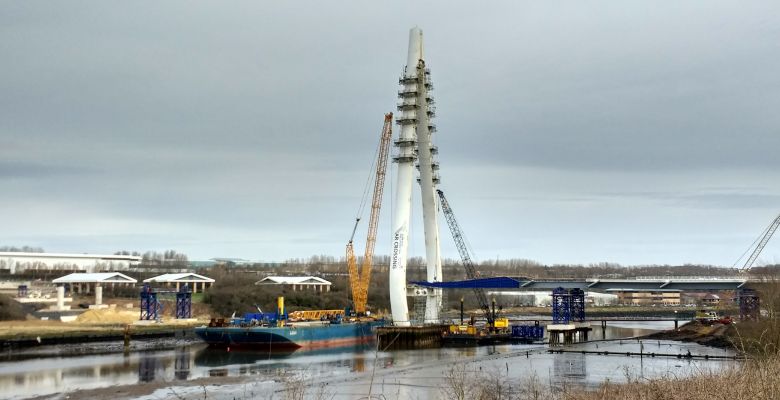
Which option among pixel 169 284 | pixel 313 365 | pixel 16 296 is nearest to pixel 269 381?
pixel 313 365

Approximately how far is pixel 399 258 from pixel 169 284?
85.6 m

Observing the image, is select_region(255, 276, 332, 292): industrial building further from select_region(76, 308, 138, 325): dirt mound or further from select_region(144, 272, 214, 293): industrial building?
select_region(76, 308, 138, 325): dirt mound

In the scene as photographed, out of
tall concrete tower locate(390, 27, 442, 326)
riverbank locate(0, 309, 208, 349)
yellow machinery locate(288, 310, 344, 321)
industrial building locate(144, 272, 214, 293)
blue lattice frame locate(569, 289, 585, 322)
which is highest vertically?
tall concrete tower locate(390, 27, 442, 326)

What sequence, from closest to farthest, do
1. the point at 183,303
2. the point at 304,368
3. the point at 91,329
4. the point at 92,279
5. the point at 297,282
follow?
the point at 304,368
the point at 91,329
the point at 183,303
the point at 92,279
the point at 297,282

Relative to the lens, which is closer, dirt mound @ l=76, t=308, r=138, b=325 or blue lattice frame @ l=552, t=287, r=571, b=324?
blue lattice frame @ l=552, t=287, r=571, b=324

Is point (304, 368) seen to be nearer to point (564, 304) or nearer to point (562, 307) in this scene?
point (564, 304)

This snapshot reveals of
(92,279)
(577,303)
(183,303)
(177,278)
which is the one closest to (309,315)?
(183,303)

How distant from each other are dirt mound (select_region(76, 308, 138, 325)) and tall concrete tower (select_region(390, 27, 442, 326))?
4462 centimetres

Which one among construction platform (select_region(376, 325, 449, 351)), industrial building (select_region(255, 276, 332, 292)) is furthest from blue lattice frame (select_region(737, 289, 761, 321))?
industrial building (select_region(255, 276, 332, 292))

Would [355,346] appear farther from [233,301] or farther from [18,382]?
[233,301]

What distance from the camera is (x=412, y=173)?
9438 cm

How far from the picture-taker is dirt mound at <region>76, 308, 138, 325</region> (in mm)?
112938

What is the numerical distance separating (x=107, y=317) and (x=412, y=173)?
53333 mm

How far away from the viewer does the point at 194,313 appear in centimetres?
13475
